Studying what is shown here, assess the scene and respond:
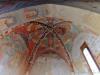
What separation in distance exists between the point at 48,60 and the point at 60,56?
680 millimetres

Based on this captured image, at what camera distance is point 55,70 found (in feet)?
37.1

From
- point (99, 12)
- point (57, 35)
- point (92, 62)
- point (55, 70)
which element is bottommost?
point (55, 70)

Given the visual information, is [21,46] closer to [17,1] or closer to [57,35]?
[57,35]

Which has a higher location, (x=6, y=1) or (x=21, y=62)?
(x=6, y=1)

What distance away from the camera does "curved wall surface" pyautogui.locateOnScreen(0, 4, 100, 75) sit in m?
8.71

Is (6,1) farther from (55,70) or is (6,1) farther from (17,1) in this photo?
(55,70)

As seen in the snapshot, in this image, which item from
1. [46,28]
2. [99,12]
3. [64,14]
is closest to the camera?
[99,12]

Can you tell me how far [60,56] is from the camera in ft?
37.9

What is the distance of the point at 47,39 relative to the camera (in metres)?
11.3

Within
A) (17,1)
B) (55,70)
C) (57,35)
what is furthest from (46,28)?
(17,1)

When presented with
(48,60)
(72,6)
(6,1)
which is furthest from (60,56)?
(6,1)

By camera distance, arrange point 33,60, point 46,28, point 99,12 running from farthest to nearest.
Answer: point 33,60 < point 46,28 < point 99,12

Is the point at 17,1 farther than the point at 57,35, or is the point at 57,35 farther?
the point at 57,35

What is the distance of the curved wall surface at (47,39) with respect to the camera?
28.6 ft
